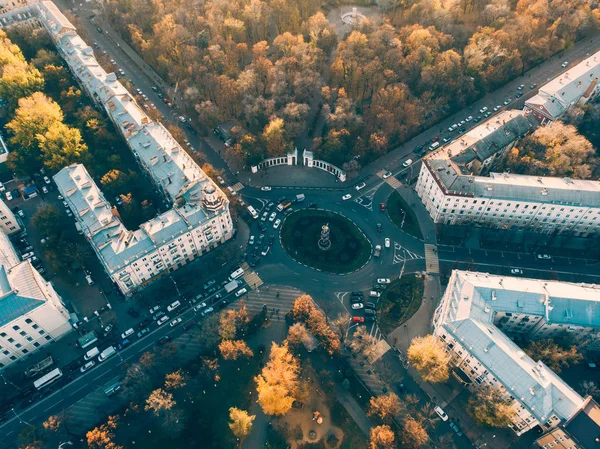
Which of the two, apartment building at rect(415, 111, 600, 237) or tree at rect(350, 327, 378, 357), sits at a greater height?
apartment building at rect(415, 111, 600, 237)

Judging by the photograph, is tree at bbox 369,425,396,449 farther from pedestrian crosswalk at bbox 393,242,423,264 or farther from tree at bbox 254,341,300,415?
pedestrian crosswalk at bbox 393,242,423,264

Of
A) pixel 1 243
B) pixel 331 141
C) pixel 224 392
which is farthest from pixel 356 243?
pixel 1 243

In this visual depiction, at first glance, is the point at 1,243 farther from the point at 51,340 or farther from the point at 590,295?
the point at 590,295

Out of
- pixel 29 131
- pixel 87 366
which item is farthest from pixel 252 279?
pixel 29 131

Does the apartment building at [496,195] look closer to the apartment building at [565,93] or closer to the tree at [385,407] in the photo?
the apartment building at [565,93]

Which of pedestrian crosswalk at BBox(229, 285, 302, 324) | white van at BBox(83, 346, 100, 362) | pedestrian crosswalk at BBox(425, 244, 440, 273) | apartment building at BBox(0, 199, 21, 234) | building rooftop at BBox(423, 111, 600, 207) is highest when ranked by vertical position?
building rooftop at BBox(423, 111, 600, 207)

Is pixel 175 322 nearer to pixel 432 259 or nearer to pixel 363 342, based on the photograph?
pixel 363 342

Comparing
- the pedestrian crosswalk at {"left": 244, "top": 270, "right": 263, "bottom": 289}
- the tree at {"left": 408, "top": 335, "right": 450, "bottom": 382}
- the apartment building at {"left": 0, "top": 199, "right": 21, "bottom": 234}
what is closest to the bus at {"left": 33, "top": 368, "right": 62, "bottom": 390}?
the apartment building at {"left": 0, "top": 199, "right": 21, "bottom": 234}

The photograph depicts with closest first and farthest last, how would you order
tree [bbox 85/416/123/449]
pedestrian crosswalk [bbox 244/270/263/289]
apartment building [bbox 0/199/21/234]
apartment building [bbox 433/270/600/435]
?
tree [bbox 85/416/123/449], apartment building [bbox 433/270/600/435], pedestrian crosswalk [bbox 244/270/263/289], apartment building [bbox 0/199/21/234]
